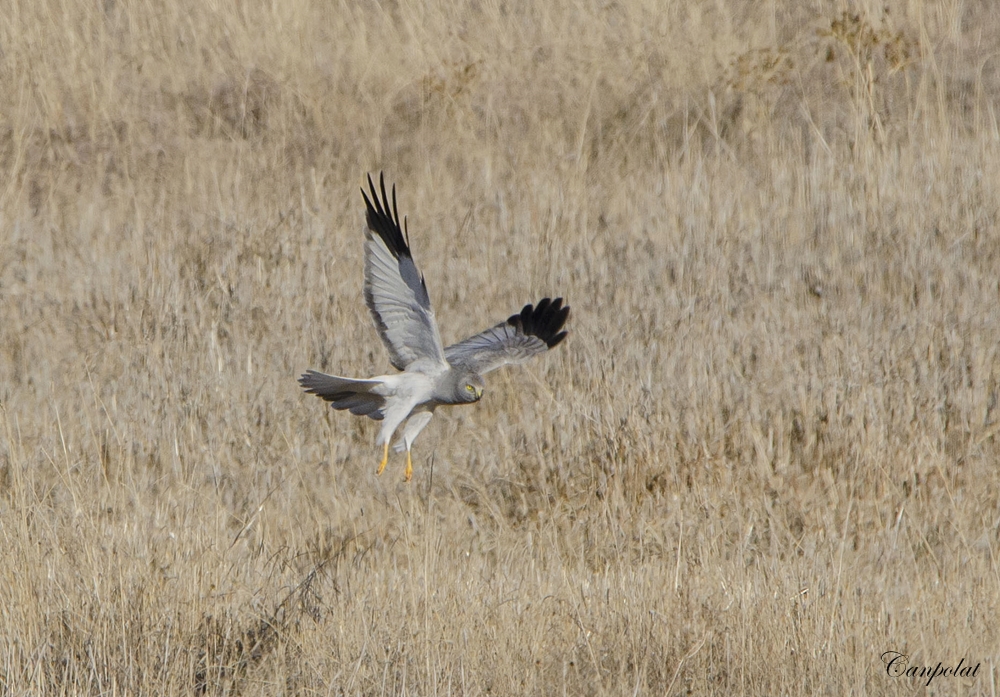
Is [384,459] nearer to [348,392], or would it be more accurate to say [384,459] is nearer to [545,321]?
[348,392]

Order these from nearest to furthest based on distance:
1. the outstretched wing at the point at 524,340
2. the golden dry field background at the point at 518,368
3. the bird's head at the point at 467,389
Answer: the golden dry field background at the point at 518,368, the bird's head at the point at 467,389, the outstretched wing at the point at 524,340

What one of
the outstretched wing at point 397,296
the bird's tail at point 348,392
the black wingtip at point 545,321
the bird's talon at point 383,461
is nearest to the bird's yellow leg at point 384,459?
the bird's talon at point 383,461

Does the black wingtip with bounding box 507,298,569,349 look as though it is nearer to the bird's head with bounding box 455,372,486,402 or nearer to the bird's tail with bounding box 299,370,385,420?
the bird's head with bounding box 455,372,486,402

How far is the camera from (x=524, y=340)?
5.17 meters

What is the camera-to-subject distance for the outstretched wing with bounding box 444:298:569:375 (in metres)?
5.13

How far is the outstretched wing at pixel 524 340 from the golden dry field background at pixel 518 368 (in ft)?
1.27

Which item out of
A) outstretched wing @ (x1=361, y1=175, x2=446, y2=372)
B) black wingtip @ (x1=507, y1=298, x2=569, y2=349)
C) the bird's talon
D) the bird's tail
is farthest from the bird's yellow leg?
black wingtip @ (x1=507, y1=298, x2=569, y2=349)

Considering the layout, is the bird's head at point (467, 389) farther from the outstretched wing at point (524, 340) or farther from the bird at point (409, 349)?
the outstretched wing at point (524, 340)

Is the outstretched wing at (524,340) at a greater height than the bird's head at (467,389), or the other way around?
the outstretched wing at (524,340)

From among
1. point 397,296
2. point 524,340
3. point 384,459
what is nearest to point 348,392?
point 384,459

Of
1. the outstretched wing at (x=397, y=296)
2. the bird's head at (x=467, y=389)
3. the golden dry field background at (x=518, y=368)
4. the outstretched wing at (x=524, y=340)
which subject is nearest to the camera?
the golden dry field background at (x=518, y=368)

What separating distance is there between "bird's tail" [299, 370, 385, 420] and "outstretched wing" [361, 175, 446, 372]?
0.20 meters

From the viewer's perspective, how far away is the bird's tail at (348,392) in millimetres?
4992

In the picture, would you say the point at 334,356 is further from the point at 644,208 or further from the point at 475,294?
the point at 644,208
